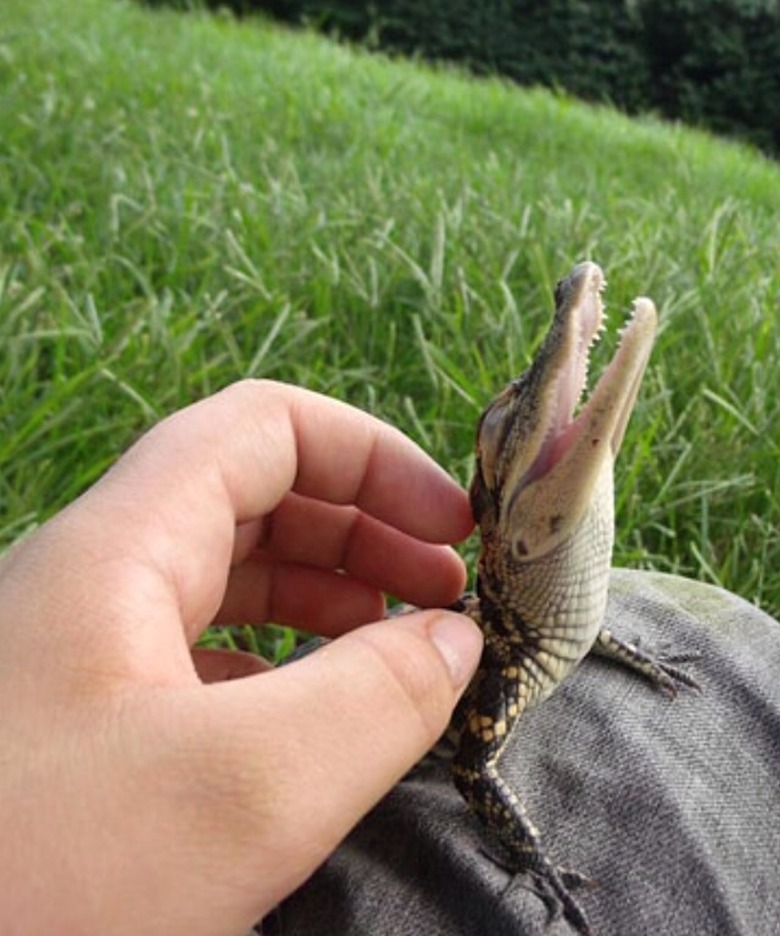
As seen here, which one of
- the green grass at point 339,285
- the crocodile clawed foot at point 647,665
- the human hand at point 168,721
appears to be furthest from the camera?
the green grass at point 339,285

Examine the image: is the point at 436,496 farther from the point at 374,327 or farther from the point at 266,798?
the point at 374,327

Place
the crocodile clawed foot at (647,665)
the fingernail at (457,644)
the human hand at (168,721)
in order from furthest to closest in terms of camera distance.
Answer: the crocodile clawed foot at (647,665) → the fingernail at (457,644) → the human hand at (168,721)

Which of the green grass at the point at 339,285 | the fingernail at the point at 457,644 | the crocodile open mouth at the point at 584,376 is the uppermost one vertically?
the crocodile open mouth at the point at 584,376

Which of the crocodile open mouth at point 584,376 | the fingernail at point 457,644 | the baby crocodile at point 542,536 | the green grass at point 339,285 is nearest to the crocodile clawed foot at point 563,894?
the baby crocodile at point 542,536

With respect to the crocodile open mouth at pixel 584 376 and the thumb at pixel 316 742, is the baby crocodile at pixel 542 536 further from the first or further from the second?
the thumb at pixel 316 742

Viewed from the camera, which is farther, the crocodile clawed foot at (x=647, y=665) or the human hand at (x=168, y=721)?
the crocodile clawed foot at (x=647, y=665)

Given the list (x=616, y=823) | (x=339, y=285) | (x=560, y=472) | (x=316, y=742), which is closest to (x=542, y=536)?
(x=560, y=472)

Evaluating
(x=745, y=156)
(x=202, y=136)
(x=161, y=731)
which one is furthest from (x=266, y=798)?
(x=745, y=156)

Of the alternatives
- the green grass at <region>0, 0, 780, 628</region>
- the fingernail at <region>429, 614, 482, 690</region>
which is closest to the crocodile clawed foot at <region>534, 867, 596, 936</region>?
the fingernail at <region>429, 614, 482, 690</region>
